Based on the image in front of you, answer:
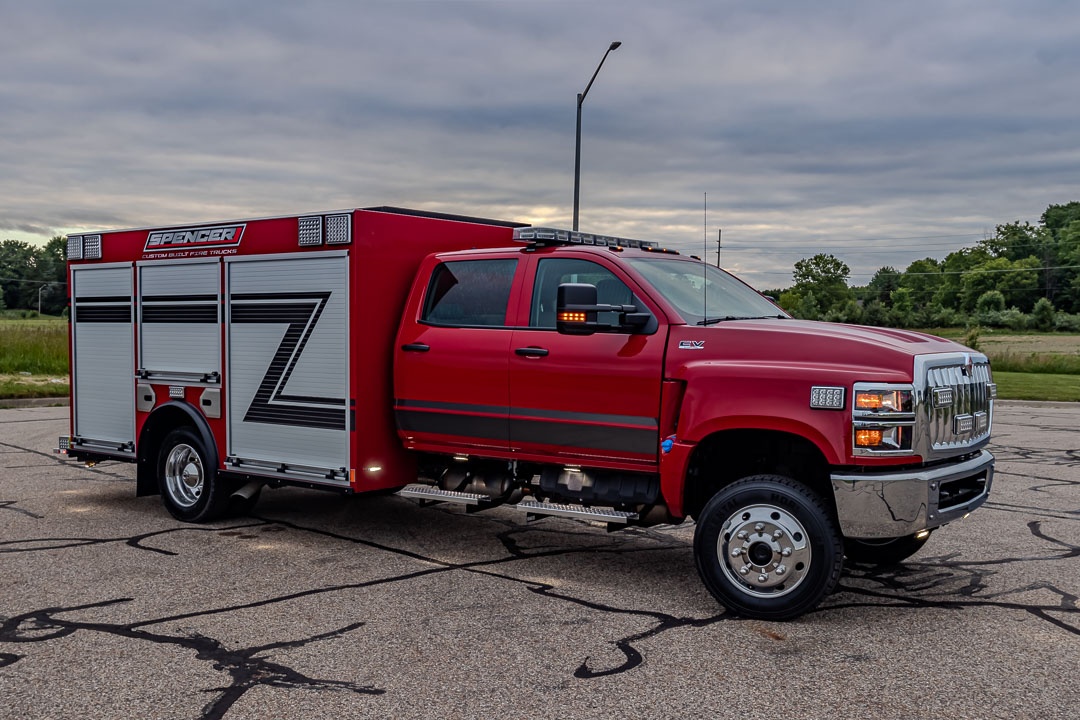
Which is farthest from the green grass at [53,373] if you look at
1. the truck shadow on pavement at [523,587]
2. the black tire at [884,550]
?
the black tire at [884,550]

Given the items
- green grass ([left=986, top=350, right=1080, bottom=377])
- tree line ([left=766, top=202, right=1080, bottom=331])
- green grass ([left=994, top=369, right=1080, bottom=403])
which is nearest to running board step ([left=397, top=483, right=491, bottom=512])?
green grass ([left=994, top=369, right=1080, bottom=403])

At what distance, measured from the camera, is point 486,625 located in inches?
219

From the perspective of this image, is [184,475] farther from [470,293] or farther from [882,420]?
[882,420]

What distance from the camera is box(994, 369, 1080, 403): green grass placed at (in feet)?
74.6

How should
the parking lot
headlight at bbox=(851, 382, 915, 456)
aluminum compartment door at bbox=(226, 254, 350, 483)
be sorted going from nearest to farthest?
the parking lot → headlight at bbox=(851, 382, 915, 456) → aluminum compartment door at bbox=(226, 254, 350, 483)

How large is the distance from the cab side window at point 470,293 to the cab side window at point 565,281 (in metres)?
0.24

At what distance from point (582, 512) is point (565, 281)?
1566 mm

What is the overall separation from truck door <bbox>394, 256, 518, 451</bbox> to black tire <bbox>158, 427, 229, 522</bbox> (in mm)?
1914

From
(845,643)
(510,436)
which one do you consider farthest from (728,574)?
(510,436)

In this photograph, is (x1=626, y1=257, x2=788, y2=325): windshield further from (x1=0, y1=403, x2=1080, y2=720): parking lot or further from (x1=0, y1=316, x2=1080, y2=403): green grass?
(x1=0, y1=316, x2=1080, y2=403): green grass

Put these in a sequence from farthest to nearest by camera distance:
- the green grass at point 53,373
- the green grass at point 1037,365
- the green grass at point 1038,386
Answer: the green grass at point 1037,365 < the green grass at point 1038,386 < the green grass at point 53,373

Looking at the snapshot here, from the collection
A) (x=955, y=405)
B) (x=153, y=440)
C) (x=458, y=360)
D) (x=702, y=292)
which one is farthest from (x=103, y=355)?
(x=955, y=405)

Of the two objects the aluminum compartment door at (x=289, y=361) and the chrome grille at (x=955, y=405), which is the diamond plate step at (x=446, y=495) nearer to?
the aluminum compartment door at (x=289, y=361)

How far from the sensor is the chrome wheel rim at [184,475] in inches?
337
